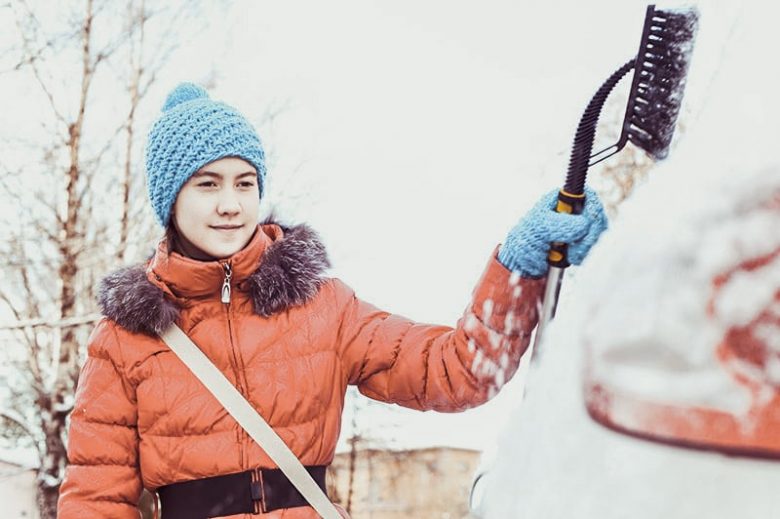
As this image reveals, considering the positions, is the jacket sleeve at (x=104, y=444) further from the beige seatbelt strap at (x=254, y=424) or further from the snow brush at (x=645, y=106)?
the snow brush at (x=645, y=106)

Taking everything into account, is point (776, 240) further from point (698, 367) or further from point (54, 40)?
point (54, 40)

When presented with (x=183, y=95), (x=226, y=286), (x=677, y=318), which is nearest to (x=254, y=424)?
(x=226, y=286)

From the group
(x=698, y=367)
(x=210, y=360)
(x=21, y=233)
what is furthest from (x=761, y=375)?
(x=21, y=233)

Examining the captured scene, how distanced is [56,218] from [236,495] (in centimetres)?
928

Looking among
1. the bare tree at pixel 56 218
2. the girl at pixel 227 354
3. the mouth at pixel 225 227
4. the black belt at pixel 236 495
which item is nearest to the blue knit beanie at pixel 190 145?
the girl at pixel 227 354

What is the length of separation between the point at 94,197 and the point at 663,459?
10897 millimetres

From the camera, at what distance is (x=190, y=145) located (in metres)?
2.50

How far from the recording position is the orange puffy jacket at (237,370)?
2350mm

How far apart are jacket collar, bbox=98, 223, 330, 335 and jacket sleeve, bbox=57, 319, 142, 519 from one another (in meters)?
0.12

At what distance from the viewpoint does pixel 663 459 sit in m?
1.00

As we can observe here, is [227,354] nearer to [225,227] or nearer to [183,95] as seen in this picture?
[225,227]

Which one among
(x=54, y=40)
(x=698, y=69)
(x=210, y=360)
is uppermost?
(x=54, y=40)

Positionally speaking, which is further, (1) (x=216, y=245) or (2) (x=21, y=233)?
(2) (x=21, y=233)

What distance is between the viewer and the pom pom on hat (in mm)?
2717
